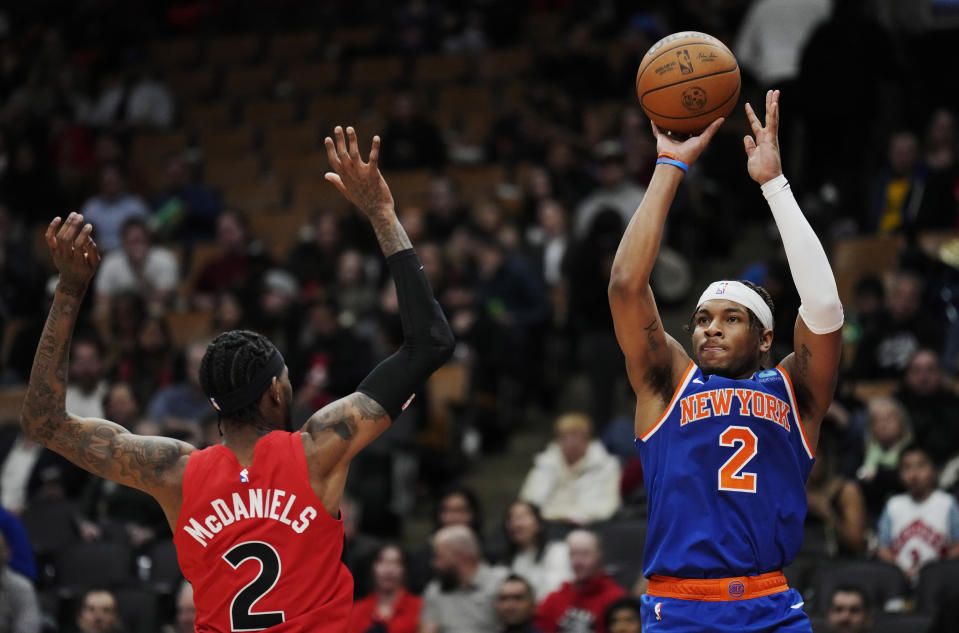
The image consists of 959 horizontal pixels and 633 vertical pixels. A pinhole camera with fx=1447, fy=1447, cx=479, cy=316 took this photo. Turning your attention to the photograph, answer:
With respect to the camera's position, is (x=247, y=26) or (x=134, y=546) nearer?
(x=134, y=546)

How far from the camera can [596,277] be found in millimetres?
11000

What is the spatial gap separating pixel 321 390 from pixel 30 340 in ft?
9.77

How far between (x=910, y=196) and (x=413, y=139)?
198 inches

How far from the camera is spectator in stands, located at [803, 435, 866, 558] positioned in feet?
28.3

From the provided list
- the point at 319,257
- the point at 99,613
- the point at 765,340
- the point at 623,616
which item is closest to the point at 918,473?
the point at 623,616

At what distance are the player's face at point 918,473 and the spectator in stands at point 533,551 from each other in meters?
2.08

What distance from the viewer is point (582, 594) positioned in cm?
852

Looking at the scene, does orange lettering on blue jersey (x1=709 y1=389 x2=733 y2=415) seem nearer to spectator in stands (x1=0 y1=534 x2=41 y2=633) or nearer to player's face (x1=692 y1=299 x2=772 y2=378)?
player's face (x1=692 y1=299 x2=772 y2=378)

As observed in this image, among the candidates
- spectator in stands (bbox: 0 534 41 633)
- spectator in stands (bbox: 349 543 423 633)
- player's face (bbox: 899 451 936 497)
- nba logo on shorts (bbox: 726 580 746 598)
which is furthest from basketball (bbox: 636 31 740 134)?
spectator in stands (bbox: 0 534 41 633)

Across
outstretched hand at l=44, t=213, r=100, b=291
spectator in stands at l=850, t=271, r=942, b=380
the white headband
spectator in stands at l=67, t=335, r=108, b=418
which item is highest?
spectator in stands at l=67, t=335, r=108, b=418

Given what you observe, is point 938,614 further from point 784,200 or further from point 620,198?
point 620,198

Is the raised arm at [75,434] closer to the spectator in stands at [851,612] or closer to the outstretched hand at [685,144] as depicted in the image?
the outstretched hand at [685,144]

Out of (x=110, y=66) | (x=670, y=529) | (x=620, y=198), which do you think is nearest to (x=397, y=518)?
(x=620, y=198)

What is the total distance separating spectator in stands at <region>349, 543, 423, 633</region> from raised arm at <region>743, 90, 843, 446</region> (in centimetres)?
464
